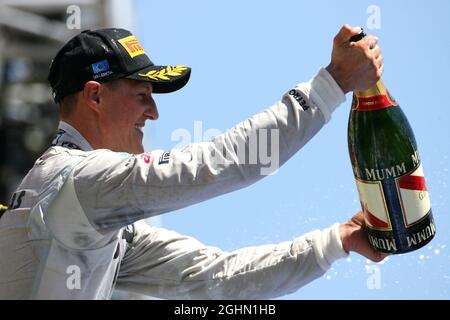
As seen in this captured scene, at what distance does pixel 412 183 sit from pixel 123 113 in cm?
92

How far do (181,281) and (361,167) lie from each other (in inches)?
30.5

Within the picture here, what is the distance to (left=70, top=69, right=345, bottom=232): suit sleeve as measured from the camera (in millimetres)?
2467

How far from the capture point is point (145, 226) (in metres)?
3.41

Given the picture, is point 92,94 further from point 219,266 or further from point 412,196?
point 412,196

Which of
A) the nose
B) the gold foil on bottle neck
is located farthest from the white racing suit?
the gold foil on bottle neck

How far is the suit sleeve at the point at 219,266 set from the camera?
3.15 meters

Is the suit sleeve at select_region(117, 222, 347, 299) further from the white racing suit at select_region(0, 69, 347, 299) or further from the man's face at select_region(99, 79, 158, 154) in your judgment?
the man's face at select_region(99, 79, 158, 154)

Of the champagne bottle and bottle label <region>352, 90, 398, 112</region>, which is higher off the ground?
bottle label <region>352, 90, 398, 112</region>

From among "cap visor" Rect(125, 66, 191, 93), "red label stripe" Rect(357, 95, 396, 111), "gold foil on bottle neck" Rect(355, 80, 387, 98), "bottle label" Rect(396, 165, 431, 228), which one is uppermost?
"cap visor" Rect(125, 66, 191, 93)

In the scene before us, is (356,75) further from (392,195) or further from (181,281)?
(181,281)

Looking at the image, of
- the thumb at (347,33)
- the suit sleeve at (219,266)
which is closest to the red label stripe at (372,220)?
the suit sleeve at (219,266)

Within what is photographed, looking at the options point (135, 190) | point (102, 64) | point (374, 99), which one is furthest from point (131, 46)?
point (374, 99)

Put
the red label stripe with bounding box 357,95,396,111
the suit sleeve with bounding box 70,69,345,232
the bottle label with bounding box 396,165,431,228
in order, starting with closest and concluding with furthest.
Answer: the suit sleeve with bounding box 70,69,345,232 < the bottle label with bounding box 396,165,431,228 < the red label stripe with bounding box 357,95,396,111

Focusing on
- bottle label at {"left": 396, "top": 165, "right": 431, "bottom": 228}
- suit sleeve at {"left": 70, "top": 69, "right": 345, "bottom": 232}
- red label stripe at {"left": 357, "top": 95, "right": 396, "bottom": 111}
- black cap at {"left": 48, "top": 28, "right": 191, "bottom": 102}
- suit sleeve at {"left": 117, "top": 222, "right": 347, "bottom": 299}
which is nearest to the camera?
suit sleeve at {"left": 70, "top": 69, "right": 345, "bottom": 232}
